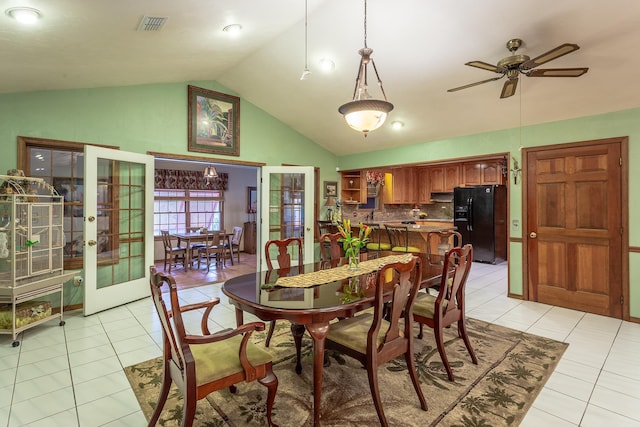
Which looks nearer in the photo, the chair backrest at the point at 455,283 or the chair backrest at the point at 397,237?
the chair backrest at the point at 455,283

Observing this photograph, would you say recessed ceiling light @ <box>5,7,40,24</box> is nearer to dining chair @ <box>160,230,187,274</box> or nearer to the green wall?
dining chair @ <box>160,230,187,274</box>

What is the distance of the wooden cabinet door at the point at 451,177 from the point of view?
792cm

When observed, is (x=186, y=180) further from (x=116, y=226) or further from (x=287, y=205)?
(x=116, y=226)

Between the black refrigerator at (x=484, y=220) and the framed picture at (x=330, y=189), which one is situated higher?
the framed picture at (x=330, y=189)

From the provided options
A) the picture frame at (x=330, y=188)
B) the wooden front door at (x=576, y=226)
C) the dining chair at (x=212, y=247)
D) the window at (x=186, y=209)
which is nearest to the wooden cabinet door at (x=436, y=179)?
the picture frame at (x=330, y=188)

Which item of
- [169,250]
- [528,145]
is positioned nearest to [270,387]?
[528,145]

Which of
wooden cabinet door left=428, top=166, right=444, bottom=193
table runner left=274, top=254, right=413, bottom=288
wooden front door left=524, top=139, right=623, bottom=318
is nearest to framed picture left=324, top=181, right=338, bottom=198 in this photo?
wooden cabinet door left=428, top=166, right=444, bottom=193

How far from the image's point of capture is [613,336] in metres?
3.28

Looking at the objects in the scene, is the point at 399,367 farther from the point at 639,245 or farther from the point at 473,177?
the point at 473,177

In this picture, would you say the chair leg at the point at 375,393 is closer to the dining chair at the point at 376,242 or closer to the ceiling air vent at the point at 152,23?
the ceiling air vent at the point at 152,23

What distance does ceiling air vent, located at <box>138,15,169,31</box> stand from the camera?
266 centimetres

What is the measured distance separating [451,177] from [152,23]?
7058 mm

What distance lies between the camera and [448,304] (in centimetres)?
263

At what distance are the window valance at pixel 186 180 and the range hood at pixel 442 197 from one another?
216 inches
